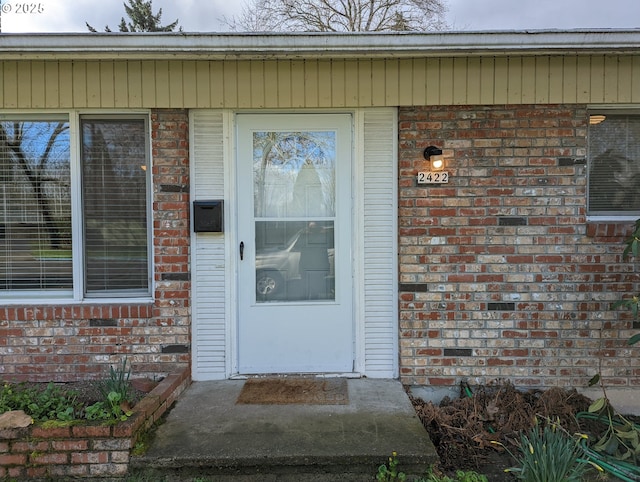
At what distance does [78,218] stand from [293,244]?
1.67 m

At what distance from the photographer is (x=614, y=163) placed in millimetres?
3146

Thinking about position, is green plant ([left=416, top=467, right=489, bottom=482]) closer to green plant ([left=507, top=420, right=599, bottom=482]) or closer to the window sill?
green plant ([left=507, top=420, right=599, bottom=482])

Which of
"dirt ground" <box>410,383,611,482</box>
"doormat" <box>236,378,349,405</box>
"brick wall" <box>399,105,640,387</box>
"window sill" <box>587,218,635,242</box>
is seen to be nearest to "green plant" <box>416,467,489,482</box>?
"dirt ground" <box>410,383,611,482</box>

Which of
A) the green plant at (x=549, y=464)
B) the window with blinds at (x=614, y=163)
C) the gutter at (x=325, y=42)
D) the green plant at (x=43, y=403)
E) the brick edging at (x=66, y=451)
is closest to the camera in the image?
the green plant at (x=549, y=464)

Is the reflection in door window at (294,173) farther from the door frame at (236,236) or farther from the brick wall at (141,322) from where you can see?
the brick wall at (141,322)

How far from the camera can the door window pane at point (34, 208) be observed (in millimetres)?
3172

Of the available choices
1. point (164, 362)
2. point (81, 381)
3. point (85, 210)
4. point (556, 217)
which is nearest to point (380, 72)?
point (556, 217)

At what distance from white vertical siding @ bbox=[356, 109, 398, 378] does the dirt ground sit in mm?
444

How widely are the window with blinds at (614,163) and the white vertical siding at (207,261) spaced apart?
2.89m

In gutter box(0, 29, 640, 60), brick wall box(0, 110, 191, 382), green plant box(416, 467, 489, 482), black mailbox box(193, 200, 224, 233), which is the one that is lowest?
green plant box(416, 467, 489, 482)

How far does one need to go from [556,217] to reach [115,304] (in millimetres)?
3424

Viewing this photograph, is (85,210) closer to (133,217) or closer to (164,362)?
(133,217)

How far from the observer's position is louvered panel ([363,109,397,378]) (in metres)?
3.15

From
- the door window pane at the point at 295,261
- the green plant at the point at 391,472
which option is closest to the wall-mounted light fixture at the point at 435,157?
the door window pane at the point at 295,261
